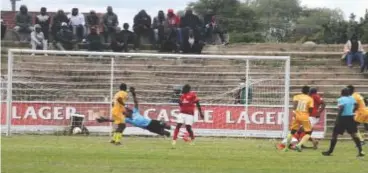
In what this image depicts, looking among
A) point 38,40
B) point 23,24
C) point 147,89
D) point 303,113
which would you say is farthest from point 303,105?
point 23,24

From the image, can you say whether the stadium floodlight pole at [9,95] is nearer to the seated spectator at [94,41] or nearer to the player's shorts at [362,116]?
the seated spectator at [94,41]

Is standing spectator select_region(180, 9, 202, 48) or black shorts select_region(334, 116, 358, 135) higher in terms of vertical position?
standing spectator select_region(180, 9, 202, 48)

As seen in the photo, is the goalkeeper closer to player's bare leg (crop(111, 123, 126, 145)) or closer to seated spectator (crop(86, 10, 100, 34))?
player's bare leg (crop(111, 123, 126, 145))

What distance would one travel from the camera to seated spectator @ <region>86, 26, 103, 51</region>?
3538cm

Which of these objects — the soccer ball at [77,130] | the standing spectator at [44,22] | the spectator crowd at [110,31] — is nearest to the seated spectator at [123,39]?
the spectator crowd at [110,31]

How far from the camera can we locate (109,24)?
36.6 meters

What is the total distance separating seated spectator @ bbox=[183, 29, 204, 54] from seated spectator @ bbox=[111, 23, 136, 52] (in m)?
2.34

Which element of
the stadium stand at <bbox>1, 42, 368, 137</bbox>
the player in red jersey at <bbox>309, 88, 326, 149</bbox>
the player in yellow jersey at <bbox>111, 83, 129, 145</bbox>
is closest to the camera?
the player in yellow jersey at <bbox>111, 83, 129, 145</bbox>

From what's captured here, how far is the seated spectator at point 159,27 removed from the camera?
1432 inches

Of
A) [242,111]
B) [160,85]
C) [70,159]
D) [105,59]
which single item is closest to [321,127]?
[242,111]

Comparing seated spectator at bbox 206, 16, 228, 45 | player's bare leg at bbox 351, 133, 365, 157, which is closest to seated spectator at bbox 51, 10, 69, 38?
seated spectator at bbox 206, 16, 228, 45

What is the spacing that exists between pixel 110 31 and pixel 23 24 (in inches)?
155

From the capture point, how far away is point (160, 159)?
1930 centimetres

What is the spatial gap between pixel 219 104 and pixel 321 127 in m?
3.95
